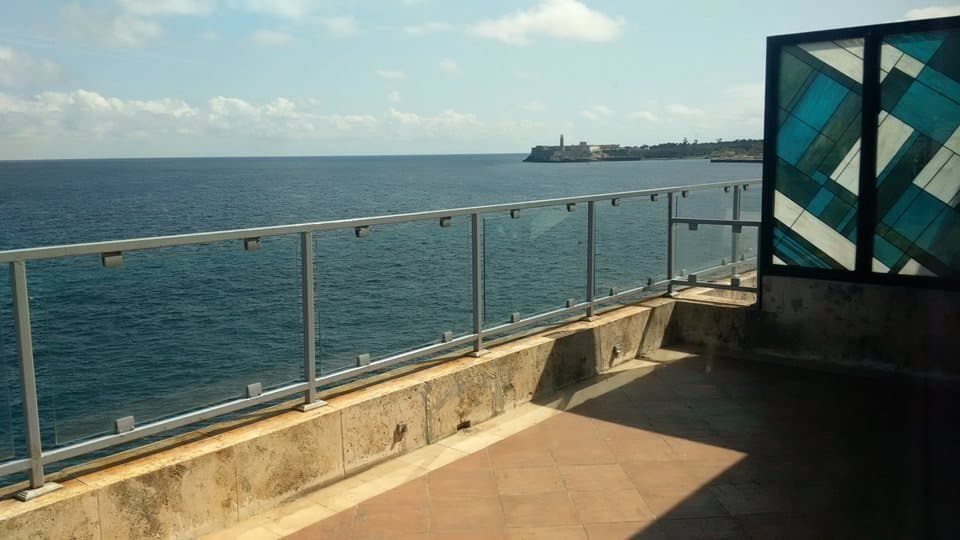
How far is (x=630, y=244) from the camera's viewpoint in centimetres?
805

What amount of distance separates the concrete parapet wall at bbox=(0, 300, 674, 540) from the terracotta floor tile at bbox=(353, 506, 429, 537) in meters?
0.47

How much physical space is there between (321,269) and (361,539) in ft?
5.44

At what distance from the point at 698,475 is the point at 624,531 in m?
0.90

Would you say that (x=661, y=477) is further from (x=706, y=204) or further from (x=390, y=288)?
(x=706, y=204)

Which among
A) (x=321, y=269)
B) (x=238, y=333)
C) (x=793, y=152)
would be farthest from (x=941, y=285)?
(x=238, y=333)

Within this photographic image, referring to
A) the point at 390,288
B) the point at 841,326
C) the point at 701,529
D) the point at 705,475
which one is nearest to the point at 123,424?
the point at 390,288

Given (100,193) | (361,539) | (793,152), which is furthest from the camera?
(100,193)

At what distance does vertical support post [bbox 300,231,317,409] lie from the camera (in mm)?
4945

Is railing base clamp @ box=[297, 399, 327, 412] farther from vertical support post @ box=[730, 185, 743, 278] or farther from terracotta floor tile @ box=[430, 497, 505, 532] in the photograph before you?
vertical support post @ box=[730, 185, 743, 278]

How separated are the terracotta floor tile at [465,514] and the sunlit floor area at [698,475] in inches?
0.4

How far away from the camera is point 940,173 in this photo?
648cm

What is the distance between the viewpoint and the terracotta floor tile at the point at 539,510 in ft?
14.3

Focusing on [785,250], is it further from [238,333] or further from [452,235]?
[238,333]

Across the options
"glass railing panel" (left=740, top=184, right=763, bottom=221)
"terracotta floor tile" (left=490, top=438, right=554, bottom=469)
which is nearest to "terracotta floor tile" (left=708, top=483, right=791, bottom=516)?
"terracotta floor tile" (left=490, top=438, right=554, bottom=469)
